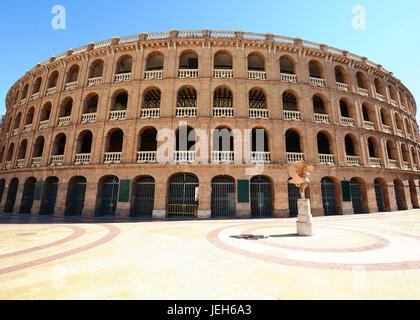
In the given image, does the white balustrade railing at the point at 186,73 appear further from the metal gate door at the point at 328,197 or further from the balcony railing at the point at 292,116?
the metal gate door at the point at 328,197

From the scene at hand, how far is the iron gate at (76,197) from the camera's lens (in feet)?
54.1

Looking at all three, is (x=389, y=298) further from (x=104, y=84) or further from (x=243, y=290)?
(x=104, y=84)

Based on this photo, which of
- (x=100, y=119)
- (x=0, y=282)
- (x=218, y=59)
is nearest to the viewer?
(x=0, y=282)

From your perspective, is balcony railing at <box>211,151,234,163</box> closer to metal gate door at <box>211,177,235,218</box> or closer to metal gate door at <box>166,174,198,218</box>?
metal gate door at <box>211,177,235,218</box>

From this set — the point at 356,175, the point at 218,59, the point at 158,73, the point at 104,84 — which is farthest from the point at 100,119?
the point at 356,175

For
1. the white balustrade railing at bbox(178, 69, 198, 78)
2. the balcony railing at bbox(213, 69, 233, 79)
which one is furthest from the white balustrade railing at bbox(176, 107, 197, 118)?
the balcony railing at bbox(213, 69, 233, 79)

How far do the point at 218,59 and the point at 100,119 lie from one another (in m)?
13.9

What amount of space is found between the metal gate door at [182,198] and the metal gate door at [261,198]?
5293 millimetres

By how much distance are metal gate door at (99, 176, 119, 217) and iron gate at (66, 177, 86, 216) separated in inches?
87.3

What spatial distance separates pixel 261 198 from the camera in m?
16.0

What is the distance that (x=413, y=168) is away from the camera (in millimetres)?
20969

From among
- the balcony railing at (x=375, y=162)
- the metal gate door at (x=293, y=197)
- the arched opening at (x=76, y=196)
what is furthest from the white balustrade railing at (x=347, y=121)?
the arched opening at (x=76, y=196)

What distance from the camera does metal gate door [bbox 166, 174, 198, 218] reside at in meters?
15.4

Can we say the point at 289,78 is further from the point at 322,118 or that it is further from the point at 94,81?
the point at 94,81
